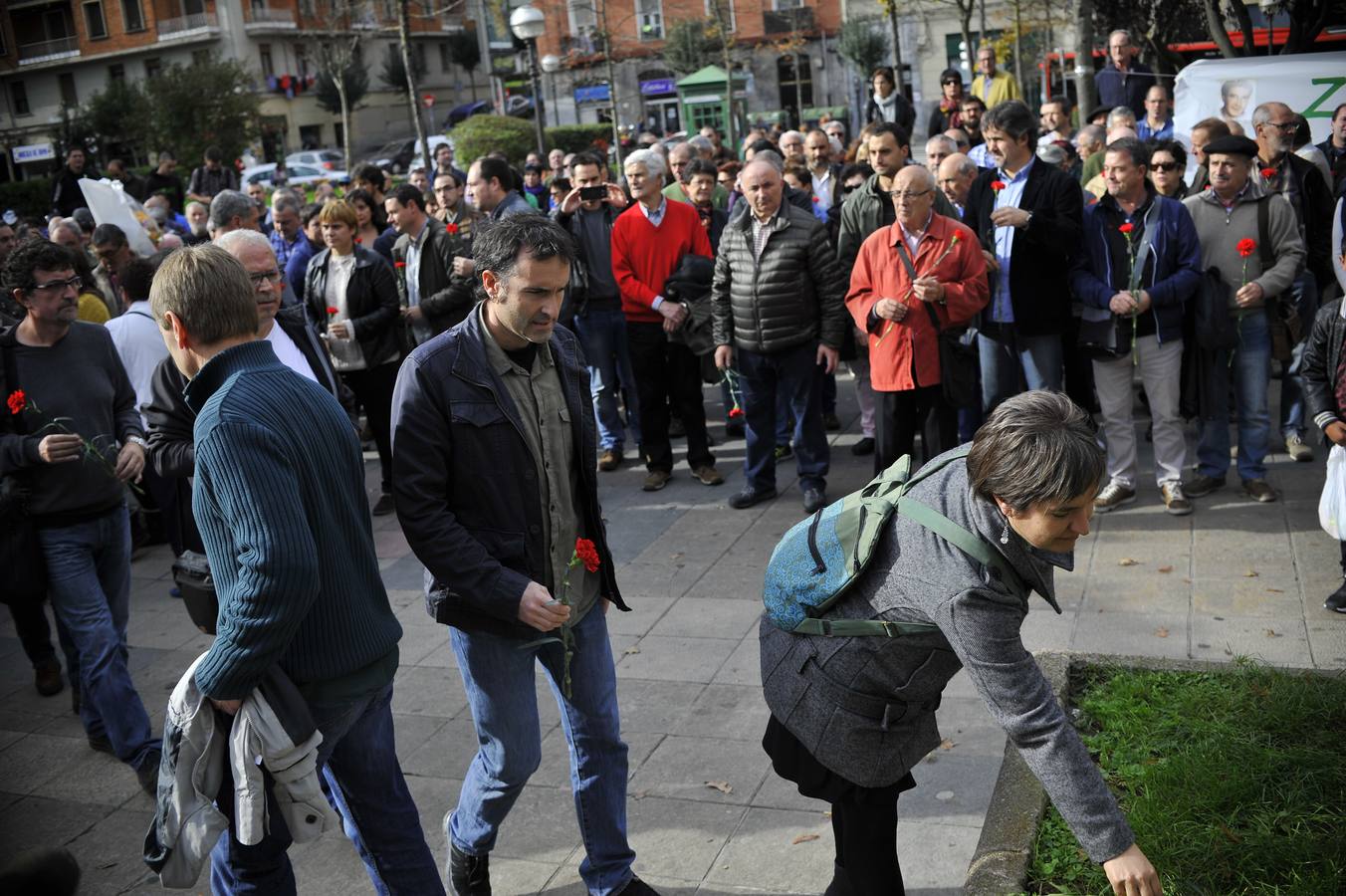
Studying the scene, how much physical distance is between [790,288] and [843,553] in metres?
5.13

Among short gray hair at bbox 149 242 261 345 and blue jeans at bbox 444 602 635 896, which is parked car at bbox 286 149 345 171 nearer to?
blue jeans at bbox 444 602 635 896

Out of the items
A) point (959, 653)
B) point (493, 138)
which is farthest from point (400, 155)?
point (959, 653)

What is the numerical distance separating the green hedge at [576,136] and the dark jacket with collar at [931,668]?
1590 inches

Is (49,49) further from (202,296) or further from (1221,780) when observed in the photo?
(1221,780)

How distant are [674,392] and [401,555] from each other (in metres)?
2.35

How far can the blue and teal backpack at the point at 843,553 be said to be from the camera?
2902mm

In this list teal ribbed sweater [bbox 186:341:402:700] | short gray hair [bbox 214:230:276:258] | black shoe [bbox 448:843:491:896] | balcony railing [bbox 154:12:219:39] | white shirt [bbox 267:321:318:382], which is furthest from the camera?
balcony railing [bbox 154:12:219:39]

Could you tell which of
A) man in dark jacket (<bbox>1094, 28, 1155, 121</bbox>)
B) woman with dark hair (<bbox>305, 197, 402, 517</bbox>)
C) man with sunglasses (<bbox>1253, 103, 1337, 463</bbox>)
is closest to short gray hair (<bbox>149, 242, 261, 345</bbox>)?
woman with dark hair (<bbox>305, 197, 402, 517</bbox>)

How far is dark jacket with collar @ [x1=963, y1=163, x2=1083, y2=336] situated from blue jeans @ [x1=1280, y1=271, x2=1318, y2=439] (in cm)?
169

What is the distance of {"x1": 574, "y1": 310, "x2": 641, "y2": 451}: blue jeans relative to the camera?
949 centimetres

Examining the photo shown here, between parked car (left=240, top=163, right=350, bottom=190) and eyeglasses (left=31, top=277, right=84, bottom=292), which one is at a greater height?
parked car (left=240, top=163, right=350, bottom=190)

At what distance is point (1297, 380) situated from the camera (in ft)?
27.0

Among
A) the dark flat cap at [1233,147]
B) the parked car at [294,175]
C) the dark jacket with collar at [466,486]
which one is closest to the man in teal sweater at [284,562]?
the dark jacket with collar at [466,486]

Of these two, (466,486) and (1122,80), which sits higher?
(1122,80)
